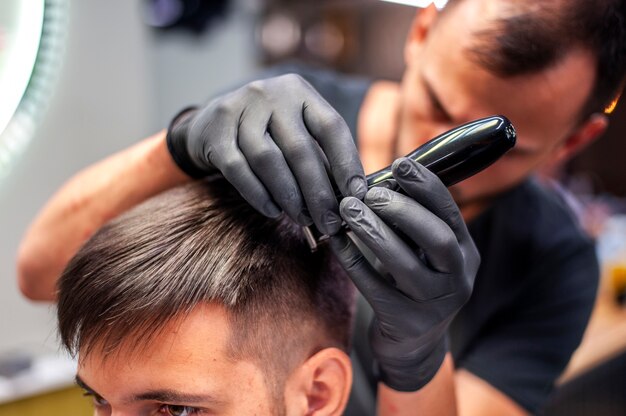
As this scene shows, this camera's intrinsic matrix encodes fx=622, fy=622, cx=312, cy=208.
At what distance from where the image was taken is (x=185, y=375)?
89 centimetres

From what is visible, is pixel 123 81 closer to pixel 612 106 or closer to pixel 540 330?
pixel 540 330

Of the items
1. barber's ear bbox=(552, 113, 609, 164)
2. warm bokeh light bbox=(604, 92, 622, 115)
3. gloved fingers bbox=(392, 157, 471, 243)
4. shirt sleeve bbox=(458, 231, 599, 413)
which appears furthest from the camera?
shirt sleeve bbox=(458, 231, 599, 413)

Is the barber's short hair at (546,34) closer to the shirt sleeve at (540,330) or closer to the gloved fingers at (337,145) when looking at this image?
the gloved fingers at (337,145)

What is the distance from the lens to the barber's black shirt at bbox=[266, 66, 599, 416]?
1.44m

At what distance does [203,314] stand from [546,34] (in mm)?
691

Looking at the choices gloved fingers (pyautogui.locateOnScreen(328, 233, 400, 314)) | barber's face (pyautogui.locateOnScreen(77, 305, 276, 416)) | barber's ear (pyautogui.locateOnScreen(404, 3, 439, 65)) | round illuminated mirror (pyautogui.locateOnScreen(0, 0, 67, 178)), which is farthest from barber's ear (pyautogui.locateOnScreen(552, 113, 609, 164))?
round illuminated mirror (pyautogui.locateOnScreen(0, 0, 67, 178))

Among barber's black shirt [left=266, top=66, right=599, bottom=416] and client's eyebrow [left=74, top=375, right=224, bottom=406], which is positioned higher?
client's eyebrow [left=74, top=375, right=224, bottom=406]

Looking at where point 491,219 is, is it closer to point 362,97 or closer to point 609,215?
point 362,97

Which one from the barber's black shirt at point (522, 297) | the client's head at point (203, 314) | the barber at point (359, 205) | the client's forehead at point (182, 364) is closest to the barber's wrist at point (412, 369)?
the barber at point (359, 205)

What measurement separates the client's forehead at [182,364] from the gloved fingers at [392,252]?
0.29 meters

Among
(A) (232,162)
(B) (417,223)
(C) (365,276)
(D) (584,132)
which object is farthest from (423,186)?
(D) (584,132)

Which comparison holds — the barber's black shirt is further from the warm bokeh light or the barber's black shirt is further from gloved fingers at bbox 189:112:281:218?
gloved fingers at bbox 189:112:281:218

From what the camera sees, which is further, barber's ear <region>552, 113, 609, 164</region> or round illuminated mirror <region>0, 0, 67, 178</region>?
barber's ear <region>552, 113, 609, 164</region>

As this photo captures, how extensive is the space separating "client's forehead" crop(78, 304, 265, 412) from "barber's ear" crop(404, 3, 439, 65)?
726 mm
